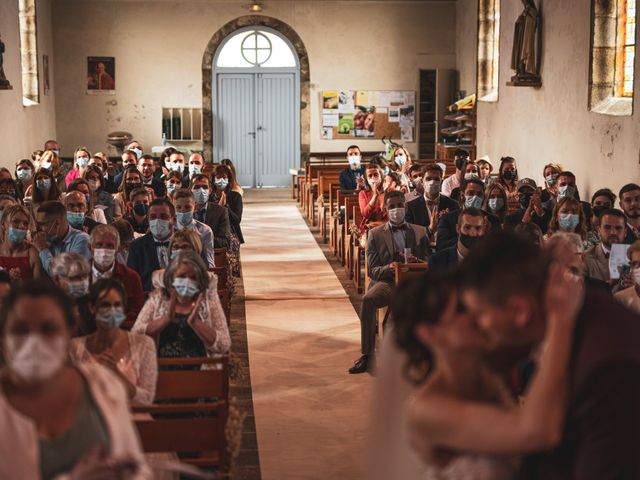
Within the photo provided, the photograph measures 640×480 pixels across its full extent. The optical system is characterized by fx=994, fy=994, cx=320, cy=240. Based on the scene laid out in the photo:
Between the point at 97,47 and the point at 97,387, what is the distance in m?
20.2

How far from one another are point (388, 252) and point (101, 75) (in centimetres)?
1521

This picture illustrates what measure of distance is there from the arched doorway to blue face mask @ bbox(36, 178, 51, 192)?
1220cm

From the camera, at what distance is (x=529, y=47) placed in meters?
14.5

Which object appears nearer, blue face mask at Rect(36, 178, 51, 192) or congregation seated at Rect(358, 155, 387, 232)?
blue face mask at Rect(36, 178, 51, 192)

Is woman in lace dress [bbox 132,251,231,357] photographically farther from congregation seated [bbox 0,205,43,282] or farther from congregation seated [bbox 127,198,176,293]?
congregation seated [bbox 127,198,176,293]

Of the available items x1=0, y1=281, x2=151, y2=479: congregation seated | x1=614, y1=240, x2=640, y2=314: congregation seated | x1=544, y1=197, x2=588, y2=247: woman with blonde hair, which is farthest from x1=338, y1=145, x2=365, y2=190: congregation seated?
x1=0, y1=281, x2=151, y2=479: congregation seated

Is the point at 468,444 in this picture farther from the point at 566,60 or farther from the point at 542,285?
the point at 566,60

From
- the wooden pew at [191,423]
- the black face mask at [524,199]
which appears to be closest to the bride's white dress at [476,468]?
the wooden pew at [191,423]

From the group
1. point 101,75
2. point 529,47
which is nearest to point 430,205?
point 529,47

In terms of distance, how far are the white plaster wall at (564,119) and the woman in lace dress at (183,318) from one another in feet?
22.5

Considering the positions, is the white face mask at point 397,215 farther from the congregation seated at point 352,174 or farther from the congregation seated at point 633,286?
the congregation seated at point 352,174

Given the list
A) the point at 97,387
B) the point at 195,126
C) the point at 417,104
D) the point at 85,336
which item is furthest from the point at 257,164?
the point at 97,387

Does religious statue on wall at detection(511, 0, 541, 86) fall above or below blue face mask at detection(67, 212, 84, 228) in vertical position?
above

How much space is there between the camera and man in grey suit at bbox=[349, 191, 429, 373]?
7.43 meters
